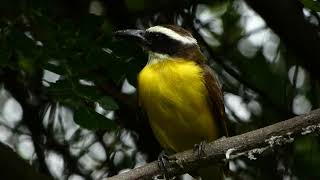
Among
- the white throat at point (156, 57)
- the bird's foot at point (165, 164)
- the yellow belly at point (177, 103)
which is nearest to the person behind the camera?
the bird's foot at point (165, 164)

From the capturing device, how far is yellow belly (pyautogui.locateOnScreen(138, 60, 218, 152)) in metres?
4.77

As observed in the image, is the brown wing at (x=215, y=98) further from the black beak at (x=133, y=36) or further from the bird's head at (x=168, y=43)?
the black beak at (x=133, y=36)

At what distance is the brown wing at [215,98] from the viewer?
16.0 feet

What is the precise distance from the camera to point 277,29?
18.2 ft

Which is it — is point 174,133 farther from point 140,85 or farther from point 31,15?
point 31,15

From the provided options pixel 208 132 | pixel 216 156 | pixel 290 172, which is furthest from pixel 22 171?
pixel 290 172

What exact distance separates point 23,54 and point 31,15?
0.42m

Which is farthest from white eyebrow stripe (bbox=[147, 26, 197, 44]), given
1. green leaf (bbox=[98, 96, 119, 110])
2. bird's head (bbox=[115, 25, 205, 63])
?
green leaf (bbox=[98, 96, 119, 110])

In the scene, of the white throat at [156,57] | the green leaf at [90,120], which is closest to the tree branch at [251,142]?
the green leaf at [90,120]

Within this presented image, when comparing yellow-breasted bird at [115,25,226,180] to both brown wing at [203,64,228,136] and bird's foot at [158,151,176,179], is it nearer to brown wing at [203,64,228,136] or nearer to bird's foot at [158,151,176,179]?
brown wing at [203,64,228,136]

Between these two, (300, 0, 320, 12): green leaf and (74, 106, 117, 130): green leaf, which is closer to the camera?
(300, 0, 320, 12): green leaf

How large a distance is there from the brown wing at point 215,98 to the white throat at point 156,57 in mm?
345

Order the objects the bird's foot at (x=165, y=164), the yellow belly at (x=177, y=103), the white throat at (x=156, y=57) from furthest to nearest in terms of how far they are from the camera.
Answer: the white throat at (x=156, y=57) < the yellow belly at (x=177, y=103) < the bird's foot at (x=165, y=164)

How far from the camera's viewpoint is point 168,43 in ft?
17.3
